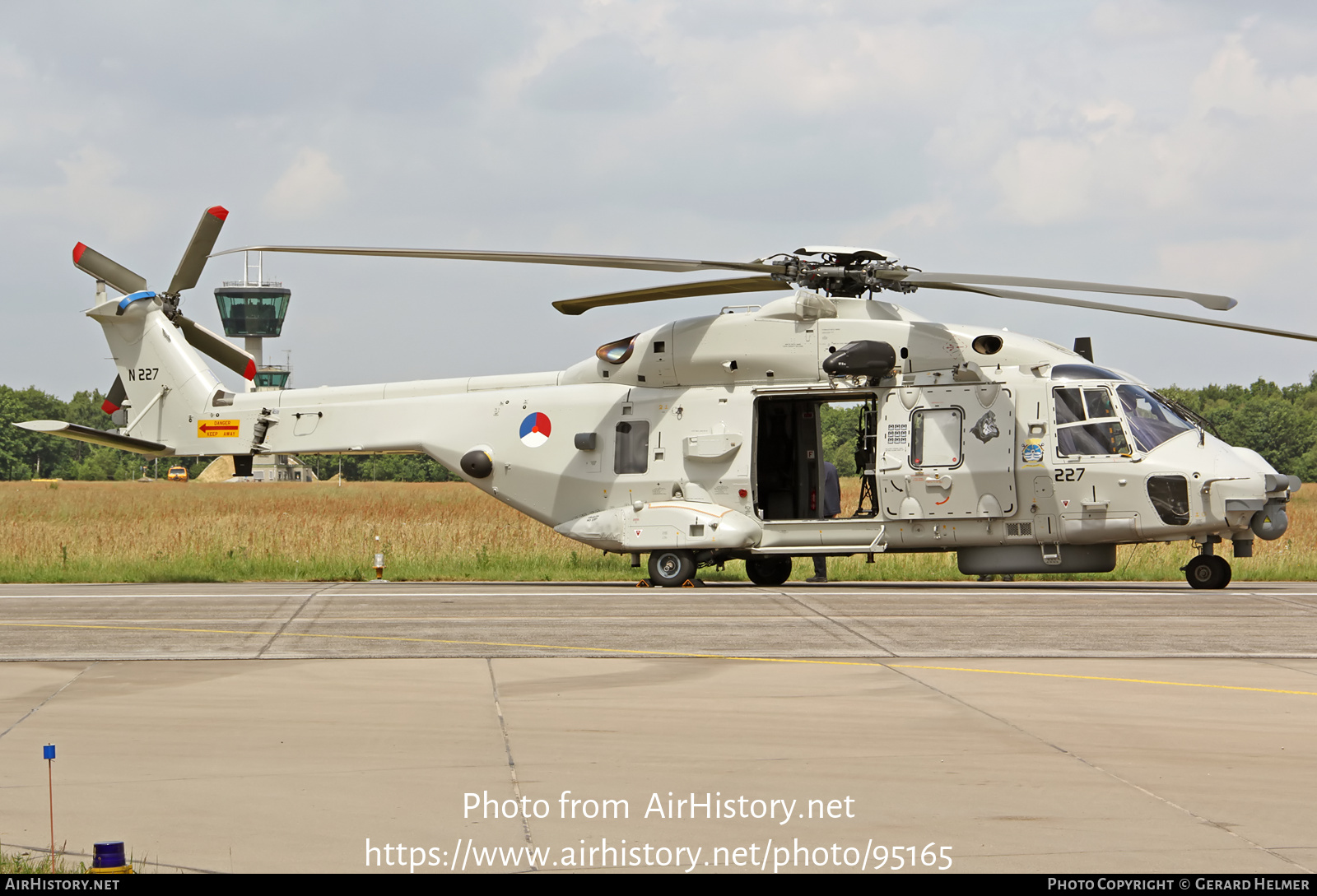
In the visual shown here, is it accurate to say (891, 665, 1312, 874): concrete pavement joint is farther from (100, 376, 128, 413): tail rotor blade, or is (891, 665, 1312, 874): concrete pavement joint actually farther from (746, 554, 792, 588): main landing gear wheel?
(100, 376, 128, 413): tail rotor blade

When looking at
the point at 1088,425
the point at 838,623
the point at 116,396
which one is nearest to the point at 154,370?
the point at 116,396

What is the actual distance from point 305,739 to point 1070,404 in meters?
12.7

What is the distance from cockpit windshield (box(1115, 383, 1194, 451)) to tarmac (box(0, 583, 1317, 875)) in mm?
3744

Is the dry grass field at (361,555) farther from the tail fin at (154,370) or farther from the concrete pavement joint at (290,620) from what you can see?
the concrete pavement joint at (290,620)

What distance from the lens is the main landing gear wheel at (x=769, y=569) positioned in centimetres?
1991

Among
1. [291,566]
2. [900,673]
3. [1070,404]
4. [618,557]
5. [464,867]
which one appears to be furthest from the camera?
[618,557]

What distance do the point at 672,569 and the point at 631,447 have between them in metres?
1.90

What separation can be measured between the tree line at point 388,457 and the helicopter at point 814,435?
87.4 m

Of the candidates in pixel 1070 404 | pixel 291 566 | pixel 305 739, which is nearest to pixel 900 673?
pixel 305 739

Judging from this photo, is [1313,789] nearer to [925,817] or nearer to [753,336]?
[925,817]

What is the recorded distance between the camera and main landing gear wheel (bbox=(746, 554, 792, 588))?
19906 mm

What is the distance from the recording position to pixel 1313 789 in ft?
20.2

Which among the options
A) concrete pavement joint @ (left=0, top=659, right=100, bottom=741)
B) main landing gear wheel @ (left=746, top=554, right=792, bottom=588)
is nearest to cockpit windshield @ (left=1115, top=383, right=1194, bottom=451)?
main landing gear wheel @ (left=746, top=554, right=792, bottom=588)

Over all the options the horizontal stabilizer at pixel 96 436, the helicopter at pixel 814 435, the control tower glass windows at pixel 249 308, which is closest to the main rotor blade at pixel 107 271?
the helicopter at pixel 814 435
